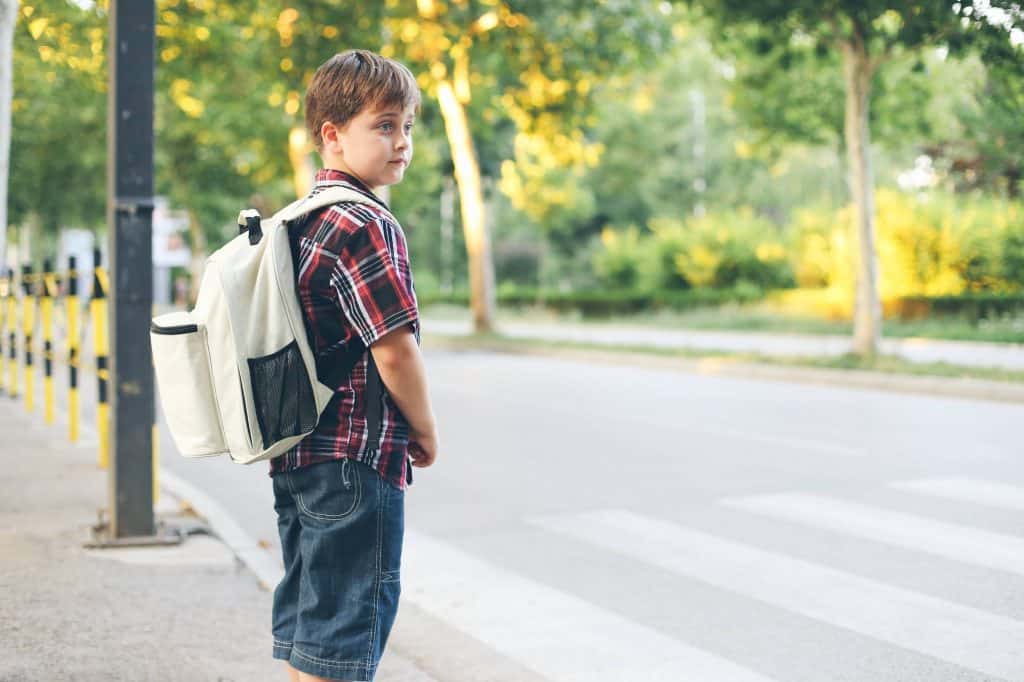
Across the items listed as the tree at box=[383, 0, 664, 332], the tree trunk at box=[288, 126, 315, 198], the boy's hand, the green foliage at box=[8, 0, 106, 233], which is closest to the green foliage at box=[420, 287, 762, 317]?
the tree at box=[383, 0, 664, 332]

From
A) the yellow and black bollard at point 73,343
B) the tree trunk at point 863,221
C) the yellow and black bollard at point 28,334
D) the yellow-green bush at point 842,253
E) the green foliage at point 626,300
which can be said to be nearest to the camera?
the yellow and black bollard at point 73,343

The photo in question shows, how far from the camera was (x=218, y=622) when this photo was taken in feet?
16.1

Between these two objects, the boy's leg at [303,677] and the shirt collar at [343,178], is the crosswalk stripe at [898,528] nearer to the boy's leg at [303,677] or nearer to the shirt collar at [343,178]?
the boy's leg at [303,677]

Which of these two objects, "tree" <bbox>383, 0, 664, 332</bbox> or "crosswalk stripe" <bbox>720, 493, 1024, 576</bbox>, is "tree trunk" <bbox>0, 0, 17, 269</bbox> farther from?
"tree" <bbox>383, 0, 664, 332</bbox>

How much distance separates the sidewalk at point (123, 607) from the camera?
4.33 m

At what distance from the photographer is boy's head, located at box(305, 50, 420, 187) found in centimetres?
277

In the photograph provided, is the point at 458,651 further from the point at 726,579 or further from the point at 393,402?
the point at 393,402

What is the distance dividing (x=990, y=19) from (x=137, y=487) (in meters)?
4.67

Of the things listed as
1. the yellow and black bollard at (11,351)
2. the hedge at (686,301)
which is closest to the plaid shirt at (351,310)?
the yellow and black bollard at (11,351)

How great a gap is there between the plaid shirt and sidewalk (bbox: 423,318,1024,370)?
49.2 feet

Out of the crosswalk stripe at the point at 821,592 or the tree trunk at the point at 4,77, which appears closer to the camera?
the crosswalk stripe at the point at 821,592

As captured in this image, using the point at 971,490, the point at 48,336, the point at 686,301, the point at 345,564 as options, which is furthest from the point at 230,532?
the point at 686,301

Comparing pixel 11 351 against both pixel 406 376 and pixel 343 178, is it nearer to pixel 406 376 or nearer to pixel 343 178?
pixel 343 178

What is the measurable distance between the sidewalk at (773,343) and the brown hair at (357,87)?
49.2ft
